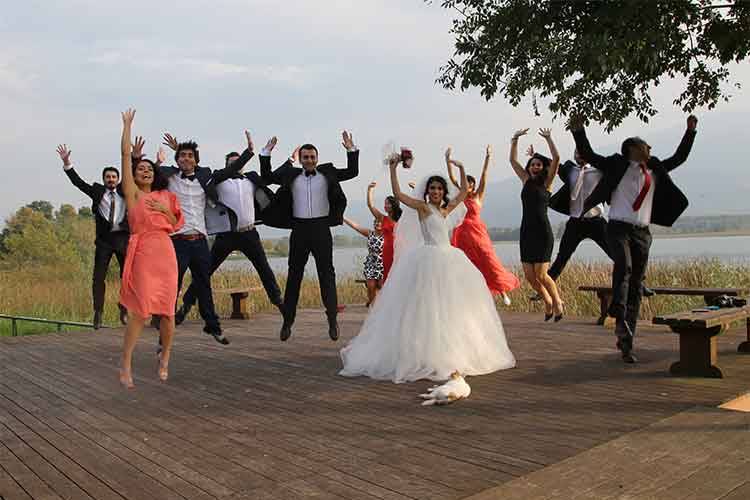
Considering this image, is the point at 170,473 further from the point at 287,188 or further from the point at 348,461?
the point at 287,188

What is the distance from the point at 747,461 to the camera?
339 centimetres

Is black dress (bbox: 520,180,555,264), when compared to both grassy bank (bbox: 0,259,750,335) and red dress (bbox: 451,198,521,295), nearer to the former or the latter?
red dress (bbox: 451,198,521,295)

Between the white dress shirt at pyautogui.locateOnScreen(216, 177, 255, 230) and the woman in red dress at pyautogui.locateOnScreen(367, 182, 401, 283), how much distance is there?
9.97ft

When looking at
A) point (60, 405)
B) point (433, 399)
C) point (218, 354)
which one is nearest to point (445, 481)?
point (433, 399)

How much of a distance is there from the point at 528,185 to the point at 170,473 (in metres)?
6.45

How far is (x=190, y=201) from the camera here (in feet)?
23.4

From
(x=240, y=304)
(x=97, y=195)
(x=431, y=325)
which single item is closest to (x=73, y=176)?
(x=97, y=195)

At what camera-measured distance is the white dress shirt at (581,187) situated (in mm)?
8570

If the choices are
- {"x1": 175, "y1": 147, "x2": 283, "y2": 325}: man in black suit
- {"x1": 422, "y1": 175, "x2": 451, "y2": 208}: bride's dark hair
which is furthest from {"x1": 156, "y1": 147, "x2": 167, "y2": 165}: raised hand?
{"x1": 422, "y1": 175, "x2": 451, "y2": 208}: bride's dark hair

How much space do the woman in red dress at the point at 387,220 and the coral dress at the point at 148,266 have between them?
532 cm

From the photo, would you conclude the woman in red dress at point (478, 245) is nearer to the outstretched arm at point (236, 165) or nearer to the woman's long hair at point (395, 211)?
the woman's long hair at point (395, 211)

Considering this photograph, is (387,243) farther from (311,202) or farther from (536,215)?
(311,202)

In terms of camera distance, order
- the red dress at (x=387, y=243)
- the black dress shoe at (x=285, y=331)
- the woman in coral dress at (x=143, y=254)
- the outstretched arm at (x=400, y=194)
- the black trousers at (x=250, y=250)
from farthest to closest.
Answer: the red dress at (x=387, y=243) < the black trousers at (x=250, y=250) < the black dress shoe at (x=285, y=331) < the outstretched arm at (x=400, y=194) < the woman in coral dress at (x=143, y=254)

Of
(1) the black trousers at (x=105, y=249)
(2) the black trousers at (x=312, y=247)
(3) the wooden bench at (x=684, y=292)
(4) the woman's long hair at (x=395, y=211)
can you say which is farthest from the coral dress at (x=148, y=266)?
(4) the woman's long hair at (x=395, y=211)
